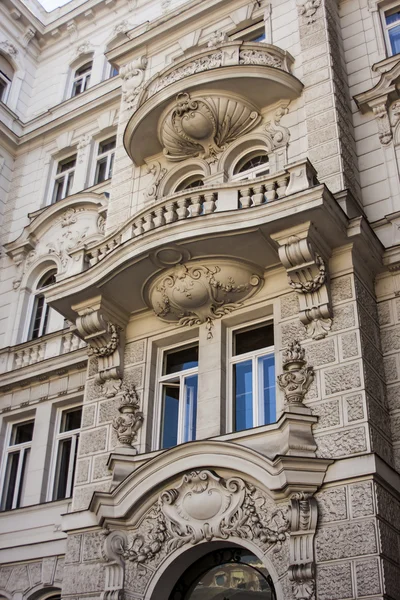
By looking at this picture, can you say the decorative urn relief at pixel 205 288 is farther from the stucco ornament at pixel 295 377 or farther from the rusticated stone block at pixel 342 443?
the rusticated stone block at pixel 342 443

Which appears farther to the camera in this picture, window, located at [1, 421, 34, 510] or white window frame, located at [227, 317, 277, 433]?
window, located at [1, 421, 34, 510]

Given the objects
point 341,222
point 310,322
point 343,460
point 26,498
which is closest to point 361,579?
point 343,460

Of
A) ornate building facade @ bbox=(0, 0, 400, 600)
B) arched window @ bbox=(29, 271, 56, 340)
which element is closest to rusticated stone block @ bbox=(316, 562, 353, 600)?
ornate building facade @ bbox=(0, 0, 400, 600)

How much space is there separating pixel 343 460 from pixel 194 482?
2.21m

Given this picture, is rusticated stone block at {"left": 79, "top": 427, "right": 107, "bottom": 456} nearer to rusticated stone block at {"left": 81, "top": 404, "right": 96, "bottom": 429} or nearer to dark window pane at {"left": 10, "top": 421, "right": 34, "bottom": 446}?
rusticated stone block at {"left": 81, "top": 404, "right": 96, "bottom": 429}

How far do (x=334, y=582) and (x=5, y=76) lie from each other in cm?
1843

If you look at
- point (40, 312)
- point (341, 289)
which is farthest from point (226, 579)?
point (40, 312)

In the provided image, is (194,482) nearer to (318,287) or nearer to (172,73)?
(318,287)

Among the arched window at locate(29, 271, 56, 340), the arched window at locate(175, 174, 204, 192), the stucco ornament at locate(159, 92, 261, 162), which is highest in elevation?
the stucco ornament at locate(159, 92, 261, 162)

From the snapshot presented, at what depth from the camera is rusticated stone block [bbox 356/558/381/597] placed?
355 inches

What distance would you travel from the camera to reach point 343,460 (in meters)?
9.93

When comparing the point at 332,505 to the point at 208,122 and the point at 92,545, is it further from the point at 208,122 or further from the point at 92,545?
the point at 208,122

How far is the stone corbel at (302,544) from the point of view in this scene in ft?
30.8

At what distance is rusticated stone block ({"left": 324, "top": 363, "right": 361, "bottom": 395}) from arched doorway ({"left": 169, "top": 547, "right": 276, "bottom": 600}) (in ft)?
8.64
